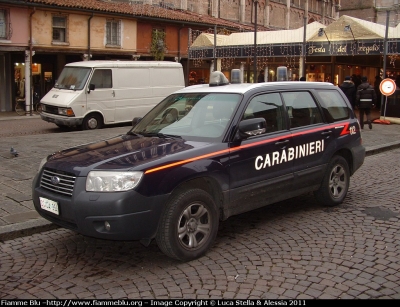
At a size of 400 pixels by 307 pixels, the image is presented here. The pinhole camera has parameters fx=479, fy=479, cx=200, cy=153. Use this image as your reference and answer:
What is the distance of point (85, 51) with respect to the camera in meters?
26.7

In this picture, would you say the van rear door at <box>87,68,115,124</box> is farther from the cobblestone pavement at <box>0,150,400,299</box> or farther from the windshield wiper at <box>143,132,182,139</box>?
the windshield wiper at <box>143,132,182,139</box>

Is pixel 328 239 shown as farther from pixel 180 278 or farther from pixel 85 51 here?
pixel 85 51

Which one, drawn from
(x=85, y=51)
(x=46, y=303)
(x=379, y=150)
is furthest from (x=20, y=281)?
(x=85, y=51)

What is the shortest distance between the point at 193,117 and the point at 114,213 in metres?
1.80

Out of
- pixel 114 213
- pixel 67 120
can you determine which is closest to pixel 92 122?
pixel 67 120

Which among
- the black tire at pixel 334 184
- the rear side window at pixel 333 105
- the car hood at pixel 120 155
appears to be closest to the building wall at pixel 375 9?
the rear side window at pixel 333 105

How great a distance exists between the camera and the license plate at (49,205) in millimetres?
4750

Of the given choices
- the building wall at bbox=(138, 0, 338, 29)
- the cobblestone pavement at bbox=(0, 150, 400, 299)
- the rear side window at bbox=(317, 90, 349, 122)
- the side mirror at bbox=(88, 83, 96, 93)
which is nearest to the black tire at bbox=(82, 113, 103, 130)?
the side mirror at bbox=(88, 83, 96, 93)

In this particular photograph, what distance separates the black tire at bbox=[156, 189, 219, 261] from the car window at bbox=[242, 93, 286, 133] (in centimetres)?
129

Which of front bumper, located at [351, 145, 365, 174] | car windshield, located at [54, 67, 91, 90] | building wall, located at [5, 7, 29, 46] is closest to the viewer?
front bumper, located at [351, 145, 365, 174]

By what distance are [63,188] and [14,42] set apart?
70.2 ft

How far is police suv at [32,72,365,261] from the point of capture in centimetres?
448

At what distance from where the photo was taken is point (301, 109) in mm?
6410

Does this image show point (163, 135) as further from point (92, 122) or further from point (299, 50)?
point (299, 50)
